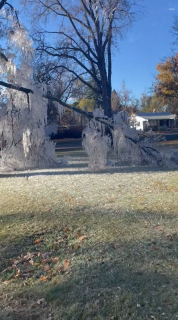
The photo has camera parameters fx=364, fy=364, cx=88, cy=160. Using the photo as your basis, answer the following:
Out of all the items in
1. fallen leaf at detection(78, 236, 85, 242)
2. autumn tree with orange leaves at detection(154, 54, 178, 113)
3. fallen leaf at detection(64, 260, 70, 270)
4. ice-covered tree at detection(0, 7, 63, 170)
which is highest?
autumn tree with orange leaves at detection(154, 54, 178, 113)

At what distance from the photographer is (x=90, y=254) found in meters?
5.46

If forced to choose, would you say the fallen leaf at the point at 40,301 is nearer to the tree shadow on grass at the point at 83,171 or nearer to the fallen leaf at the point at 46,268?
the fallen leaf at the point at 46,268

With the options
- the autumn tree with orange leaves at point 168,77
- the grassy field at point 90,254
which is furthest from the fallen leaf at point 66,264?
the autumn tree with orange leaves at point 168,77

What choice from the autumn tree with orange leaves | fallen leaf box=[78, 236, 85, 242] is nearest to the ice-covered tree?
fallen leaf box=[78, 236, 85, 242]

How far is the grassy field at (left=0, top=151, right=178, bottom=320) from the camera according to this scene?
3963mm

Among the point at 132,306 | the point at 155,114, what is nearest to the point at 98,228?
the point at 132,306

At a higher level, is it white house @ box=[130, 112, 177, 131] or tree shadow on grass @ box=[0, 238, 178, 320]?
white house @ box=[130, 112, 177, 131]

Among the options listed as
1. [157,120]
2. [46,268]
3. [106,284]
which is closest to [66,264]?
[46,268]

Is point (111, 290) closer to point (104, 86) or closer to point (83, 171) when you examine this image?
point (83, 171)

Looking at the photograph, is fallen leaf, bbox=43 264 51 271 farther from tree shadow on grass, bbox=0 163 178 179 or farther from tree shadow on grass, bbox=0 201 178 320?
tree shadow on grass, bbox=0 163 178 179

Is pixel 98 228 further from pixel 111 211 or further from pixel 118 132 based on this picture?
pixel 118 132

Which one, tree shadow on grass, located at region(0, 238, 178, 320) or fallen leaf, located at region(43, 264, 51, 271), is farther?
fallen leaf, located at region(43, 264, 51, 271)

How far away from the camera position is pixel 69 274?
4.83 meters

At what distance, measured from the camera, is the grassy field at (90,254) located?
3963 mm
